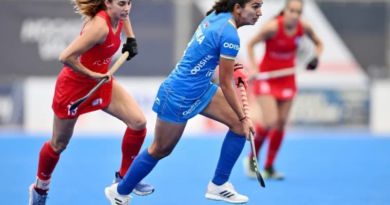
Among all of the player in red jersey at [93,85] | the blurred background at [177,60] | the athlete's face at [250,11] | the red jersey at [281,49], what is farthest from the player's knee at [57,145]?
the blurred background at [177,60]

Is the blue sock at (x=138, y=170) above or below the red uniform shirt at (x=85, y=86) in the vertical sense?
below

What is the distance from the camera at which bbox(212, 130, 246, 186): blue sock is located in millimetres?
5773

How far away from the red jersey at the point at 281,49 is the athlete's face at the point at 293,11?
0.48 feet

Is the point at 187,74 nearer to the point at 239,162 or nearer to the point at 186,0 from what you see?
the point at 239,162

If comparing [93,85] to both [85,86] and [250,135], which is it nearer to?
[85,86]

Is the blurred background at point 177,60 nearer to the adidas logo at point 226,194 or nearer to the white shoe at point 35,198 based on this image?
the white shoe at point 35,198

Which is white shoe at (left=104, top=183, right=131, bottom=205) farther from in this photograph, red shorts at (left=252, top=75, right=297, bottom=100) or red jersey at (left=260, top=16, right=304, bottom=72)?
red jersey at (left=260, top=16, right=304, bottom=72)

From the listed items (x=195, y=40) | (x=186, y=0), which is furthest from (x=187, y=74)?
(x=186, y=0)

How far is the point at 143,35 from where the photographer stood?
1407cm

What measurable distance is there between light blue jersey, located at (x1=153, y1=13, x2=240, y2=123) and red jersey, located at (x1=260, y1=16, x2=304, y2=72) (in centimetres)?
295

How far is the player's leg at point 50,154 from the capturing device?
230 inches

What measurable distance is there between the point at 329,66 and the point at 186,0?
2.80 m

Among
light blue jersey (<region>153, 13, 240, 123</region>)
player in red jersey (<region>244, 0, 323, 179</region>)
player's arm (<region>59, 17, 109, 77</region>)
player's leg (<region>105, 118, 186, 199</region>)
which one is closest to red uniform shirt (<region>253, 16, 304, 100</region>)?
player in red jersey (<region>244, 0, 323, 179</region>)

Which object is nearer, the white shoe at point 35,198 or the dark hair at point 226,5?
the dark hair at point 226,5
